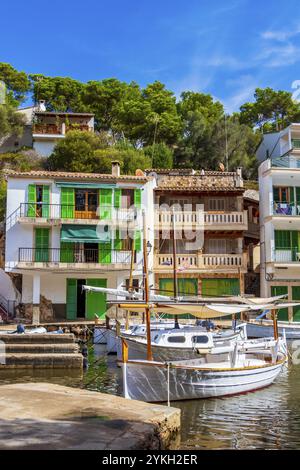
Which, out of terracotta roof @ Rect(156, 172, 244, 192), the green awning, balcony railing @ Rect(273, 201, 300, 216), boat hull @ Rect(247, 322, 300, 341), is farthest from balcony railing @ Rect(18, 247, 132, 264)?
balcony railing @ Rect(273, 201, 300, 216)

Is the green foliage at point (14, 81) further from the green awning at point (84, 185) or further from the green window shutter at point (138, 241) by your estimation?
the green window shutter at point (138, 241)

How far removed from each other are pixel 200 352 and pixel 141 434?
1036 centimetres

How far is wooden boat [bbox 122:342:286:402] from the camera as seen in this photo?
15102 mm

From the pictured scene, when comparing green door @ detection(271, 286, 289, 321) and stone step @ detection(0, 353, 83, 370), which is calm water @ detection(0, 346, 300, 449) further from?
green door @ detection(271, 286, 289, 321)

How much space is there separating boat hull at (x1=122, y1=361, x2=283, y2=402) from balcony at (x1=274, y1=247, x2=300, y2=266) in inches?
722

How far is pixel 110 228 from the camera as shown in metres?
34.9

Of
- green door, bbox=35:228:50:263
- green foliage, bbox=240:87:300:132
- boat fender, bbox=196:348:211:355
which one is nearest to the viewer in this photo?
boat fender, bbox=196:348:211:355

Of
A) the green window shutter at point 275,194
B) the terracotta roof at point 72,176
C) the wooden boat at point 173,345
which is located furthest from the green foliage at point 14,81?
the wooden boat at point 173,345

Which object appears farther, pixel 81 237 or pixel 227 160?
pixel 227 160

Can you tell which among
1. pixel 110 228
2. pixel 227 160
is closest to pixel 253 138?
pixel 227 160

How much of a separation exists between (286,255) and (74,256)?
599 inches

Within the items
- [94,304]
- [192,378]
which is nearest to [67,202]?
[94,304]

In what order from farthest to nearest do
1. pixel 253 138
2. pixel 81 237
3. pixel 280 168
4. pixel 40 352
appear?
pixel 253 138 → pixel 280 168 → pixel 81 237 → pixel 40 352

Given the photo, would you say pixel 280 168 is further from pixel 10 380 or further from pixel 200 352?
pixel 10 380
